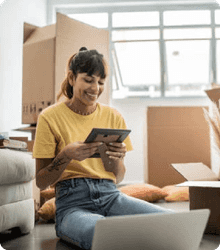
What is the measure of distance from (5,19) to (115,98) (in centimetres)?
172

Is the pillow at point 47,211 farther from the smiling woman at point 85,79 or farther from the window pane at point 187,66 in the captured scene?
the window pane at point 187,66

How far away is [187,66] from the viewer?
3.86 m

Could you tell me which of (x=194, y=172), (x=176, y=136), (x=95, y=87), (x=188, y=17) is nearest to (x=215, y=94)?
(x=194, y=172)

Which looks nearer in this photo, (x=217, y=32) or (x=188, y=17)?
(x=188, y=17)

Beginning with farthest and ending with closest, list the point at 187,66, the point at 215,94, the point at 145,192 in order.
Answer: the point at 187,66 → the point at 145,192 → the point at 215,94

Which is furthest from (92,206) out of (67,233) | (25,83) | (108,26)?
(108,26)

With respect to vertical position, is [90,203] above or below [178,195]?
above

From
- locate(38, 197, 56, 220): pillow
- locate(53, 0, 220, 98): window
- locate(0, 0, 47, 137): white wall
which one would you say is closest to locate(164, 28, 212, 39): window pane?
locate(53, 0, 220, 98): window

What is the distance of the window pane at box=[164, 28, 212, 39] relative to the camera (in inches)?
143

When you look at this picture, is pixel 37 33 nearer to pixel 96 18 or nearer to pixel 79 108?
pixel 96 18

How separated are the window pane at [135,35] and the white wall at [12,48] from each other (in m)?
1.38

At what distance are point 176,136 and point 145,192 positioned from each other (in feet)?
2.78

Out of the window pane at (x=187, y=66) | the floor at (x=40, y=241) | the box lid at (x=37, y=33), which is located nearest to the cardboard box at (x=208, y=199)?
the floor at (x=40, y=241)

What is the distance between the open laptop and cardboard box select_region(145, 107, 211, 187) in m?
2.04
